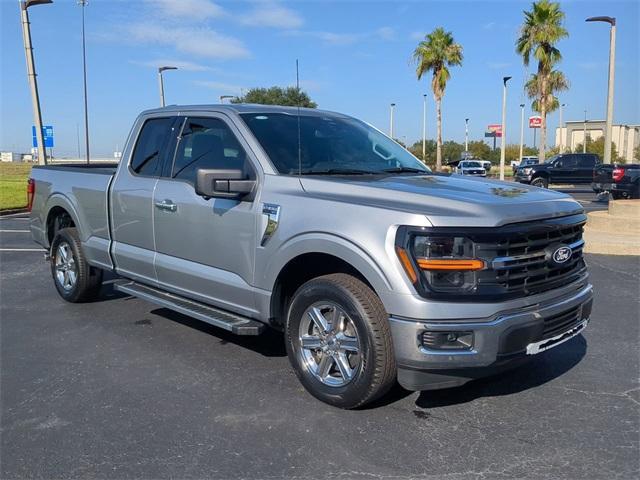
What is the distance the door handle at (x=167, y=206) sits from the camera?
478 cm

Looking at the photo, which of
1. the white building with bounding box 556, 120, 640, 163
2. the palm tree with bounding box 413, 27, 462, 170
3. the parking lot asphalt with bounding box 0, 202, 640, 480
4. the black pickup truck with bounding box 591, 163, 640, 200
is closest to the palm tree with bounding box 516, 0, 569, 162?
the palm tree with bounding box 413, 27, 462, 170

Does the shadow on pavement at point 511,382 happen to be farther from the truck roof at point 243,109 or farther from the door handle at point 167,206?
the truck roof at point 243,109

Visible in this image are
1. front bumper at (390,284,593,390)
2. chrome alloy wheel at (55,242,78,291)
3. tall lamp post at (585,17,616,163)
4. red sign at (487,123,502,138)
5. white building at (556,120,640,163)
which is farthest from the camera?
white building at (556,120,640,163)

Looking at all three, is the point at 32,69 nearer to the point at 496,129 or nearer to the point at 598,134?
the point at 496,129

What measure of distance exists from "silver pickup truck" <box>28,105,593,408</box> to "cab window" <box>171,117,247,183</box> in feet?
0.05

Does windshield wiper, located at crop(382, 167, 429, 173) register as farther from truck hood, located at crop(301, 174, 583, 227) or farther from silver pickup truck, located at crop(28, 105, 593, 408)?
truck hood, located at crop(301, 174, 583, 227)

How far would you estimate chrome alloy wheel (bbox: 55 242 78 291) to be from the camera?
250 inches

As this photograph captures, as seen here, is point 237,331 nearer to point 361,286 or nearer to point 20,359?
point 361,286

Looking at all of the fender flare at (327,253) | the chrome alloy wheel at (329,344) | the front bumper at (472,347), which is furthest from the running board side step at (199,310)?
the front bumper at (472,347)

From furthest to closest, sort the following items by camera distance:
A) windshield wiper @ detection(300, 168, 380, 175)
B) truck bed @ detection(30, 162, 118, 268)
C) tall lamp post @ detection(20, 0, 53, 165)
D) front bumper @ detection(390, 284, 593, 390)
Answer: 1. tall lamp post @ detection(20, 0, 53, 165)
2. truck bed @ detection(30, 162, 118, 268)
3. windshield wiper @ detection(300, 168, 380, 175)
4. front bumper @ detection(390, 284, 593, 390)

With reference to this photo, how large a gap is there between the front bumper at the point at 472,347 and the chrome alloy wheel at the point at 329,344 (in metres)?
0.37

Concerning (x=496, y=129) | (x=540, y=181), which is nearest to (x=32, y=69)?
(x=540, y=181)

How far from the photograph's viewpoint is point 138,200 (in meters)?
5.24

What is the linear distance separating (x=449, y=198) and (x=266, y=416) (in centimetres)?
173
